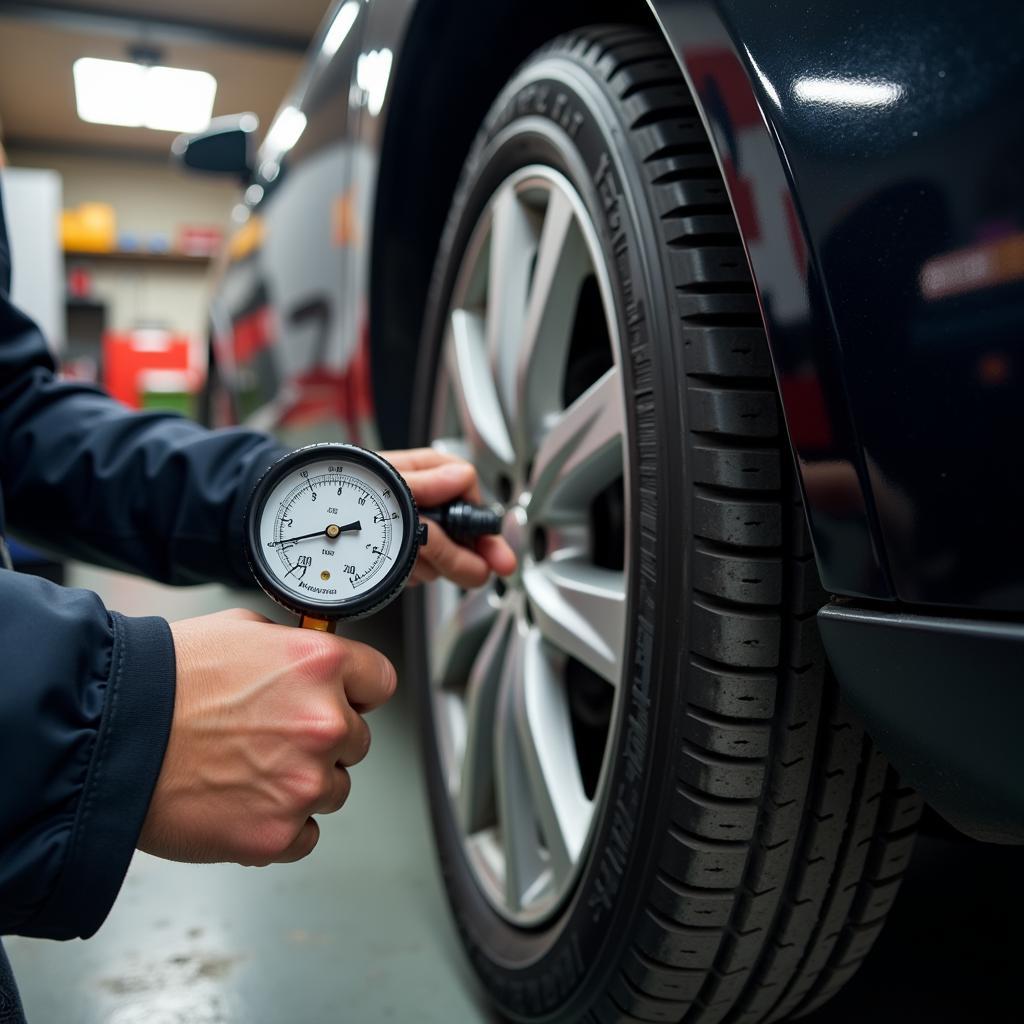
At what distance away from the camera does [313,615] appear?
1.99 feet

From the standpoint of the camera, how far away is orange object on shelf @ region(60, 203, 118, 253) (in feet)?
27.9

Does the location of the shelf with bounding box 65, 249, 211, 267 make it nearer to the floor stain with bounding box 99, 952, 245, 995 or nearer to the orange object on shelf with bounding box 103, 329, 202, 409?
the orange object on shelf with bounding box 103, 329, 202, 409

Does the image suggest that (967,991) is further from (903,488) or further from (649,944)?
(903,488)

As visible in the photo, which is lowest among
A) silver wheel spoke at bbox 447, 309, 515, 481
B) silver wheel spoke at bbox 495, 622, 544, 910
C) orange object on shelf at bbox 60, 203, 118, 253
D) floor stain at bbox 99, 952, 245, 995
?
floor stain at bbox 99, 952, 245, 995

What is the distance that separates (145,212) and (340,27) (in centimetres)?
872

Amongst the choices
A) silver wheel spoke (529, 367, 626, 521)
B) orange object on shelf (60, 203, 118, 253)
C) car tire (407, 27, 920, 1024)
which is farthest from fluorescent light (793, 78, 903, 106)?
orange object on shelf (60, 203, 118, 253)

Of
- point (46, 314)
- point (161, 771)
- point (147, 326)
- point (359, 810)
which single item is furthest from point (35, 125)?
point (161, 771)

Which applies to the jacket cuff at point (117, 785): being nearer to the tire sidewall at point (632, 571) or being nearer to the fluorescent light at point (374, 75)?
the tire sidewall at point (632, 571)

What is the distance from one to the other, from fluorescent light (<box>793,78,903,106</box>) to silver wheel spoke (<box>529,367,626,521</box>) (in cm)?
24

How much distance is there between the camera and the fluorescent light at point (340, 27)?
1487 mm

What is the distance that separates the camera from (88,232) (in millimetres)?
8516

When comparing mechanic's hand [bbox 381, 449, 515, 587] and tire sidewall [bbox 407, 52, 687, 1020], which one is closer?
tire sidewall [bbox 407, 52, 687, 1020]

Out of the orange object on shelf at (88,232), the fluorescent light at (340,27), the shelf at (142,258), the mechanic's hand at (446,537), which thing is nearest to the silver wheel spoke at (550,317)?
the mechanic's hand at (446,537)

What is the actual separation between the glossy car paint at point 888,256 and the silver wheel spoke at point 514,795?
1.56 ft
